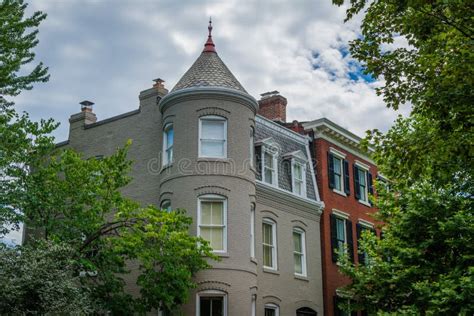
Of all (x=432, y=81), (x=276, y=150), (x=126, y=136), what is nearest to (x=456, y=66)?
(x=432, y=81)

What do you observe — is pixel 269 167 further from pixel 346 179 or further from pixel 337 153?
pixel 346 179

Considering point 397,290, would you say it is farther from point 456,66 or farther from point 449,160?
point 456,66

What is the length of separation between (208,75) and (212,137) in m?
2.58

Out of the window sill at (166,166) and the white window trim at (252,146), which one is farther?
the white window trim at (252,146)

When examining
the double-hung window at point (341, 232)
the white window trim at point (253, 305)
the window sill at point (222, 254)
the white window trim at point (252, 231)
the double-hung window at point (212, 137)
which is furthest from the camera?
the double-hung window at point (341, 232)

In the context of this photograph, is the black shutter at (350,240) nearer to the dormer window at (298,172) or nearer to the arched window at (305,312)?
the dormer window at (298,172)

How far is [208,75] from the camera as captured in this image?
25.7 m

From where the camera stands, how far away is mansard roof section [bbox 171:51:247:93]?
83.2 feet

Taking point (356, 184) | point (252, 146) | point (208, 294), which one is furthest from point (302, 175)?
point (208, 294)

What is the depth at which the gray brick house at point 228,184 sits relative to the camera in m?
23.9

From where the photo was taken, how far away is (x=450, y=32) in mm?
12953

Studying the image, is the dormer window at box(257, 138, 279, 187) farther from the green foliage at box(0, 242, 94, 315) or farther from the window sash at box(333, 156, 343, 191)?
the green foliage at box(0, 242, 94, 315)

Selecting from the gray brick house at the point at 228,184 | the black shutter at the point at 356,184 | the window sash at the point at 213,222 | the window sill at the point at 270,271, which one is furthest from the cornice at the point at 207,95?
the black shutter at the point at 356,184

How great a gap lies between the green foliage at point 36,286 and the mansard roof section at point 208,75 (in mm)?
9719
